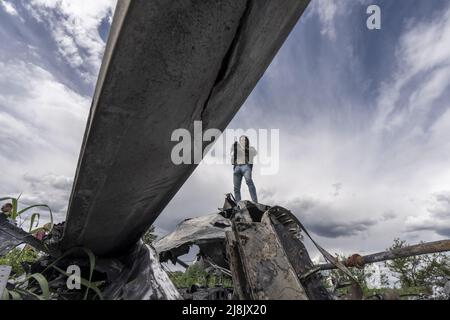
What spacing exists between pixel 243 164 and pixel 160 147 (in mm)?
4308

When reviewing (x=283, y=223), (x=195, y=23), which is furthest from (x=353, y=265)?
(x=195, y=23)

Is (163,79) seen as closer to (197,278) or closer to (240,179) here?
(197,278)

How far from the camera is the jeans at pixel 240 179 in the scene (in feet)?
17.6

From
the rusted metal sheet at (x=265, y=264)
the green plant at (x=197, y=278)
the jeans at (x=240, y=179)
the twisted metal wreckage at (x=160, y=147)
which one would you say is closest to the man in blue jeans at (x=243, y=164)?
the jeans at (x=240, y=179)

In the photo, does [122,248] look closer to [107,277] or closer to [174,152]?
[107,277]

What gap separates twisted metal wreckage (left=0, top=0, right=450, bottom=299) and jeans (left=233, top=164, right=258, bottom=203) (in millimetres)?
2915

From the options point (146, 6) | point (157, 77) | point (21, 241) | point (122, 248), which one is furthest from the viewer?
point (122, 248)

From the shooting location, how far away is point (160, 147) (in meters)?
1.34

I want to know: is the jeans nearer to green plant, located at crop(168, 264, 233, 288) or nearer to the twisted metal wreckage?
green plant, located at crop(168, 264, 233, 288)

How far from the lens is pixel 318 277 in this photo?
1.87 meters

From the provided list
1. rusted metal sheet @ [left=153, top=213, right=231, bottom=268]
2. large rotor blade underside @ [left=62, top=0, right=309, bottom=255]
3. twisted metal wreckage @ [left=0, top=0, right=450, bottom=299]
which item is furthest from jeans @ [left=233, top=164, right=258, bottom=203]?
large rotor blade underside @ [left=62, top=0, right=309, bottom=255]

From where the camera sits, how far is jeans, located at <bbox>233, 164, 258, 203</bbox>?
5.35 meters

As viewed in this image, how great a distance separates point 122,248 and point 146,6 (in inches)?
84.0

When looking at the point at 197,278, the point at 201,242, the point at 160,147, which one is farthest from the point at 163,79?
the point at 197,278
